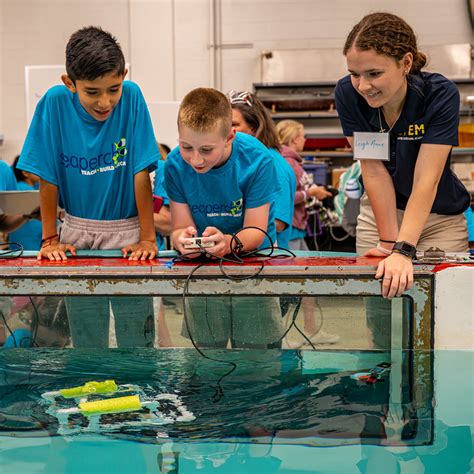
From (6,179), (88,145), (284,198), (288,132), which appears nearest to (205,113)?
(88,145)

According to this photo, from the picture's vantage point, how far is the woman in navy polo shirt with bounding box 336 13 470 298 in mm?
1752

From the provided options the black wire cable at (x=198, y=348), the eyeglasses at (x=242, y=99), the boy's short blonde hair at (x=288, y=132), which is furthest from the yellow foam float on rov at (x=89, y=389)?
the boy's short blonde hair at (x=288, y=132)

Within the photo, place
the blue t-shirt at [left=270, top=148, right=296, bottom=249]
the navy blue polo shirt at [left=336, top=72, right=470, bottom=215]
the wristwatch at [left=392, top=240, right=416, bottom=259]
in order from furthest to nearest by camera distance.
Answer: the blue t-shirt at [left=270, top=148, right=296, bottom=249], the navy blue polo shirt at [left=336, top=72, right=470, bottom=215], the wristwatch at [left=392, top=240, right=416, bottom=259]

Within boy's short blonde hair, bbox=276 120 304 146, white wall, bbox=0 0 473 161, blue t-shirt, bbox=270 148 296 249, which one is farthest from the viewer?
white wall, bbox=0 0 473 161

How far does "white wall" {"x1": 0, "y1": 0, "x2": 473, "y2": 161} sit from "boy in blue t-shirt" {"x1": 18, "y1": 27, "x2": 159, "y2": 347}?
6.08m

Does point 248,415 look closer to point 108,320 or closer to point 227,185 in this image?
point 108,320

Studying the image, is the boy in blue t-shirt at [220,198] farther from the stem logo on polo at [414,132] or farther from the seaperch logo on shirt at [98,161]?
the stem logo on polo at [414,132]

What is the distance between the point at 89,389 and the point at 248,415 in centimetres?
38

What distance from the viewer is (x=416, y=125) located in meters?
1.89

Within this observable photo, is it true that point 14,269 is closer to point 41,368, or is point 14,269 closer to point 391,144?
point 41,368

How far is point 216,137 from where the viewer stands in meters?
1.91

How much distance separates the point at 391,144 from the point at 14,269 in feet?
3.50

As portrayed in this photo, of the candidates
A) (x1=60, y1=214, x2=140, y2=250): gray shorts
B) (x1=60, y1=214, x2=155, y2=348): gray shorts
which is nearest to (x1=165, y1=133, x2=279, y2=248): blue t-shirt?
(x1=60, y1=214, x2=140, y2=250): gray shorts

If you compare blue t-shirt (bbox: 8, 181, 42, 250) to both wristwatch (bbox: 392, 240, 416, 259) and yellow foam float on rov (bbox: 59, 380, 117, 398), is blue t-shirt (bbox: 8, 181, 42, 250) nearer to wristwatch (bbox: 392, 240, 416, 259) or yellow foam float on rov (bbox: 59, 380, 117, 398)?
yellow foam float on rov (bbox: 59, 380, 117, 398)
